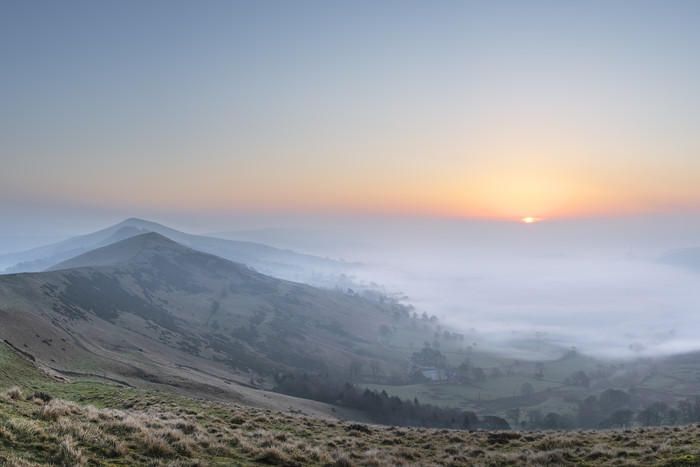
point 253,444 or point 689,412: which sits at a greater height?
point 253,444

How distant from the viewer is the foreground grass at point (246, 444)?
13180 mm

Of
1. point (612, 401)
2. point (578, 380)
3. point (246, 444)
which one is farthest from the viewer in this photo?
point (578, 380)

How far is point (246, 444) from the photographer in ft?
62.1

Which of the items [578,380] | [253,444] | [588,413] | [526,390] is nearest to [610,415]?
[588,413]

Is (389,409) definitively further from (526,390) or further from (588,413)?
Result: (526,390)

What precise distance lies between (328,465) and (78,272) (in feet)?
691

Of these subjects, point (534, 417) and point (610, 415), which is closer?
point (534, 417)

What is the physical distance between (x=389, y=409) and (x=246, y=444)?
10678cm

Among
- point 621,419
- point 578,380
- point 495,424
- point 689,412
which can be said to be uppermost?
point 689,412

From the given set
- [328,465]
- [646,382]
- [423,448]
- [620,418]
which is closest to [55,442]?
[328,465]

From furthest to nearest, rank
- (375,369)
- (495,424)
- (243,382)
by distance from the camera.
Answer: (375,369) → (243,382) → (495,424)

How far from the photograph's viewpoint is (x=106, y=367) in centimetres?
7206

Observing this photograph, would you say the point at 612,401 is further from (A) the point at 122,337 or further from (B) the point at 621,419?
(A) the point at 122,337

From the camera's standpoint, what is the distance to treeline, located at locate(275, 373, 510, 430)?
108812 millimetres
